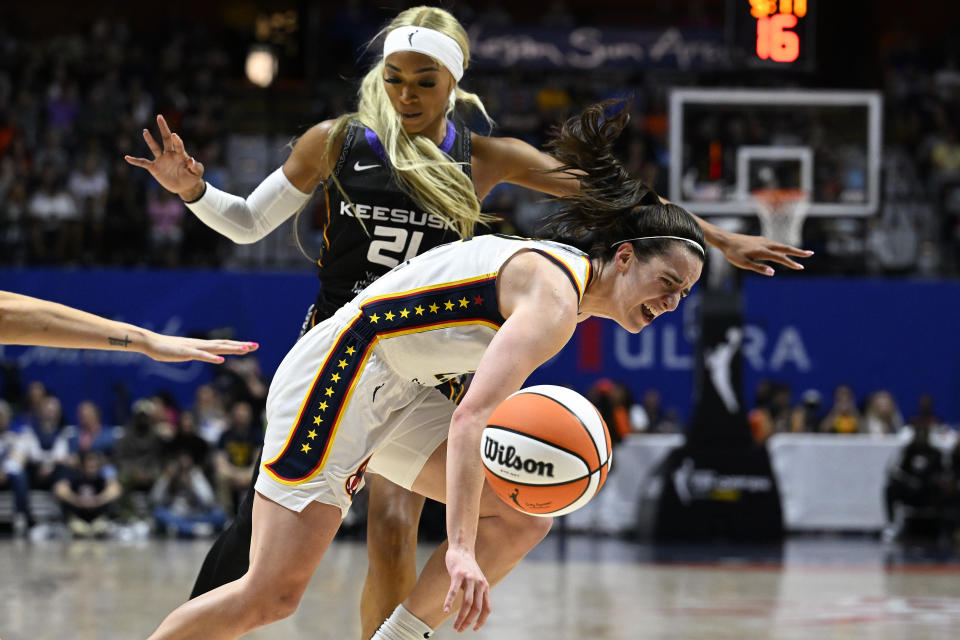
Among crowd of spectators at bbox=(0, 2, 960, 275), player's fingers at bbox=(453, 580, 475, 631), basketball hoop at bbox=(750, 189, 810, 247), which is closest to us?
player's fingers at bbox=(453, 580, 475, 631)

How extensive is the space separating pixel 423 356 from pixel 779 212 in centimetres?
809

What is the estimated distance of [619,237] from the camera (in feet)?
11.7

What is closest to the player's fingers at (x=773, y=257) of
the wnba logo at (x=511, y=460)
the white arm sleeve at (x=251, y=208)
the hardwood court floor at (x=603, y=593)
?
the wnba logo at (x=511, y=460)

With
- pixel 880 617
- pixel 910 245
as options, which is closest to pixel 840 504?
pixel 910 245

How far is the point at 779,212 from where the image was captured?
36.6ft

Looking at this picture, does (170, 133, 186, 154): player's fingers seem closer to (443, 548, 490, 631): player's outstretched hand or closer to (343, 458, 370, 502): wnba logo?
(343, 458, 370, 502): wnba logo

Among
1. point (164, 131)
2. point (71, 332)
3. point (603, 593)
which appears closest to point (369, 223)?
point (164, 131)

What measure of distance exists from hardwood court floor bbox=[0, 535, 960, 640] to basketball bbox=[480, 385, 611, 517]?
2881 mm

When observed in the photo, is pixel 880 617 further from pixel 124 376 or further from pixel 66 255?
pixel 66 255

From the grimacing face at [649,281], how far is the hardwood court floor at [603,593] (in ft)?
9.84

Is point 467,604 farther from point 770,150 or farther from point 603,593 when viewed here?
point 770,150

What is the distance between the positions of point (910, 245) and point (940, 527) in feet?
14.1

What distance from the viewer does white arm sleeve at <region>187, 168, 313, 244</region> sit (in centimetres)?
425

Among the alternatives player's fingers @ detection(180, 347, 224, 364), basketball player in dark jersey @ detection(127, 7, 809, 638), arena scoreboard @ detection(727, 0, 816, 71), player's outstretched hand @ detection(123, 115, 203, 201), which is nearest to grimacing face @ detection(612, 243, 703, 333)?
basketball player in dark jersey @ detection(127, 7, 809, 638)
